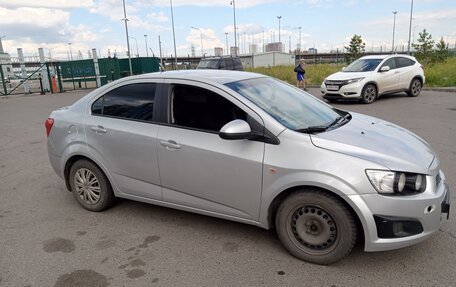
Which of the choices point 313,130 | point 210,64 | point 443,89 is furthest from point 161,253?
point 210,64

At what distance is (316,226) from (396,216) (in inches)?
24.8

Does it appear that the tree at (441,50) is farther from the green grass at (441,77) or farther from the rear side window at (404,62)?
the rear side window at (404,62)

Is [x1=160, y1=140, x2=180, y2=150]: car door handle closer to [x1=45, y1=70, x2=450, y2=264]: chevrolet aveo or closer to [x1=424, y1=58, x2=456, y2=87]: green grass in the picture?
[x1=45, y1=70, x2=450, y2=264]: chevrolet aveo

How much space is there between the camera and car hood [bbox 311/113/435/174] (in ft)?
9.48

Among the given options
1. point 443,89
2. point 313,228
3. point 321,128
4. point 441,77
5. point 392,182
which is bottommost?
point 443,89

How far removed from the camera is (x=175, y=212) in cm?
434

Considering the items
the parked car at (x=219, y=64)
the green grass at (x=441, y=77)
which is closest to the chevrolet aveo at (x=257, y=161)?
the parked car at (x=219, y=64)

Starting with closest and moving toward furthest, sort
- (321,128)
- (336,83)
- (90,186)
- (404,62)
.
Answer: (321,128)
(90,186)
(336,83)
(404,62)

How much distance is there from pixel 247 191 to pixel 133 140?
1393 mm

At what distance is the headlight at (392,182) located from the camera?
2.80m

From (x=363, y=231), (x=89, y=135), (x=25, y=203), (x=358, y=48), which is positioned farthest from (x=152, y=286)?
(x=358, y=48)

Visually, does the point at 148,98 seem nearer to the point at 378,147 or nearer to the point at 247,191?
the point at 247,191

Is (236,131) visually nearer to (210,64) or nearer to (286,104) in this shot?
(286,104)

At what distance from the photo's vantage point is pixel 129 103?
13.4 ft
